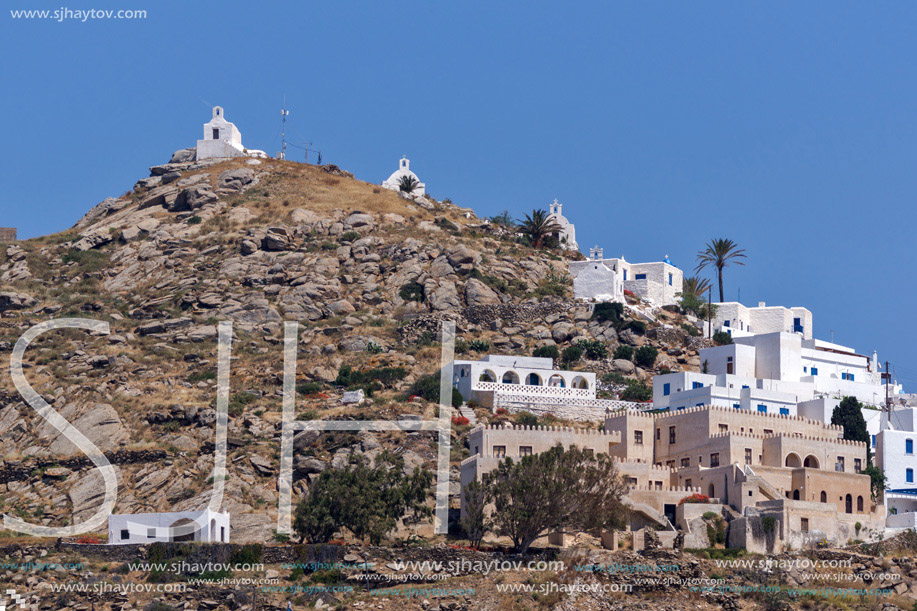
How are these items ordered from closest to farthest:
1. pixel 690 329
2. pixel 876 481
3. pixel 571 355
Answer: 1. pixel 876 481
2. pixel 571 355
3. pixel 690 329

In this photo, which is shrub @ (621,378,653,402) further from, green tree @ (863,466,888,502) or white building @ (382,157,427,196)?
white building @ (382,157,427,196)

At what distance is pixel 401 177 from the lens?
408ft

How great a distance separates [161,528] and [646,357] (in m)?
40.0

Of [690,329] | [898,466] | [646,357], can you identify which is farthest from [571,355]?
[898,466]

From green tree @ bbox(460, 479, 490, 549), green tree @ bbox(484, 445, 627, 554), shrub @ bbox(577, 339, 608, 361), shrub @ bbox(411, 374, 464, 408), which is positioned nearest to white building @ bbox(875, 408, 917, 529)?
A: green tree @ bbox(484, 445, 627, 554)

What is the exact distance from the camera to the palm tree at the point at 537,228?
376 feet

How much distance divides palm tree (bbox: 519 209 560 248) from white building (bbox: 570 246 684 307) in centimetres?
668

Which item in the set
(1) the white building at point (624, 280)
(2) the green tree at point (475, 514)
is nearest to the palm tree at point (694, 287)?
(1) the white building at point (624, 280)

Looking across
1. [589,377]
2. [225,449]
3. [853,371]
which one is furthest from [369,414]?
[853,371]

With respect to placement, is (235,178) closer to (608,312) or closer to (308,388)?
(608,312)

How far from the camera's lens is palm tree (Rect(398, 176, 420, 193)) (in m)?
122

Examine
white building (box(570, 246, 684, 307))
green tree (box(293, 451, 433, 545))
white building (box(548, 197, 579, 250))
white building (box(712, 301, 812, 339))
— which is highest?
white building (box(548, 197, 579, 250))

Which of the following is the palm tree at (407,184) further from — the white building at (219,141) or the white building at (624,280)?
the white building at (624,280)

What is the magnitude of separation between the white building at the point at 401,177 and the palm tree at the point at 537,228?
12096 mm
